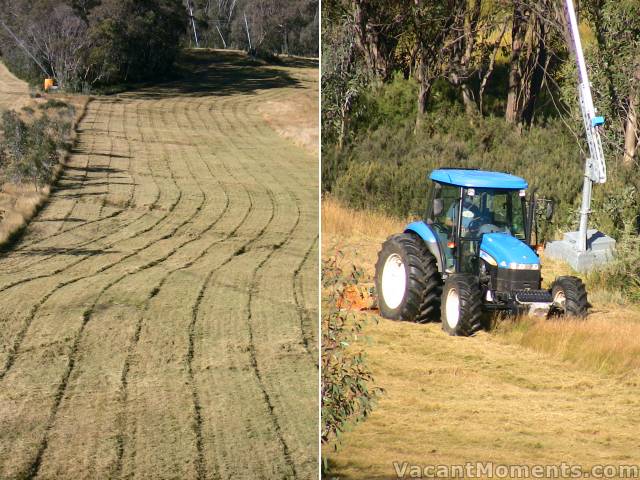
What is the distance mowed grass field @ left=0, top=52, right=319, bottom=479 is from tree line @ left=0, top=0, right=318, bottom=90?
2948 millimetres

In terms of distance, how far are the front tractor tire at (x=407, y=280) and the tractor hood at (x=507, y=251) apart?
369 mm

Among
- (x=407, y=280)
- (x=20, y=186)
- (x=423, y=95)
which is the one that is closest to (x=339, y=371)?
(x=407, y=280)

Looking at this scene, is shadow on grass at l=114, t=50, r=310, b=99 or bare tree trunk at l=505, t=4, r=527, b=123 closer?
bare tree trunk at l=505, t=4, r=527, b=123

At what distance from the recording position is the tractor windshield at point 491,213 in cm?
557

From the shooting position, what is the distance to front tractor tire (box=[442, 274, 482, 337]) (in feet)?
16.1

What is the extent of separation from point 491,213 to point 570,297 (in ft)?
3.40

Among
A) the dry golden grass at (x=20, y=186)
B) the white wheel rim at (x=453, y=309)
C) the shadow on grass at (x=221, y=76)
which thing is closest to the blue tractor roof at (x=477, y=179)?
the white wheel rim at (x=453, y=309)

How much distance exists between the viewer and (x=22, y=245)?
24562mm

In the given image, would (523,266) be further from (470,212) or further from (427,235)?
(427,235)

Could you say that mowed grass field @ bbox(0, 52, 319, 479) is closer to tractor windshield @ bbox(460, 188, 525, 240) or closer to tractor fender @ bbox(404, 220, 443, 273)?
tractor fender @ bbox(404, 220, 443, 273)

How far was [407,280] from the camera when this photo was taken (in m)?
5.60

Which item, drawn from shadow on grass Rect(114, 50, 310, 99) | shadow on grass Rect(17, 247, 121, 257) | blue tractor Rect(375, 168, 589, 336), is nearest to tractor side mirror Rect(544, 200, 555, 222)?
blue tractor Rect(375, 168, 589, 336)

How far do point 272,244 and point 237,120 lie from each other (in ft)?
62.8

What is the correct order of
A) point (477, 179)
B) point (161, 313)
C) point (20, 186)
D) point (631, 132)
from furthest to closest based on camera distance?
point (20, 186) → point (161, 313) → point (631, 132) → point (477, 179)
